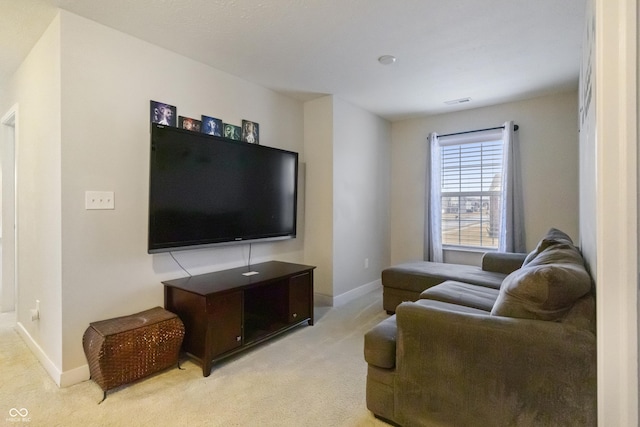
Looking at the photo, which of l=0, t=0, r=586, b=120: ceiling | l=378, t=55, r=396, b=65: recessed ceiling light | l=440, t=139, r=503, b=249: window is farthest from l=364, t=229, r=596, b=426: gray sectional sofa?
l=440, t=139, r=503, b=249: window

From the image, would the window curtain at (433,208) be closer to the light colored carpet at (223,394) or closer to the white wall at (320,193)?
the white wall at (320,193)

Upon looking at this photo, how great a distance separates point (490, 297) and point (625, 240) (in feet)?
4.51

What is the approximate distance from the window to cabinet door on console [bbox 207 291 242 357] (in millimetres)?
3099

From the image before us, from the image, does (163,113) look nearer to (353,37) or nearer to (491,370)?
(353,37)

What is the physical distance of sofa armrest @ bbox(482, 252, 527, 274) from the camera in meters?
3.15

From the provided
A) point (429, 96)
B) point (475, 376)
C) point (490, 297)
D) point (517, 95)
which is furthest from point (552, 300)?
point (517, 95)

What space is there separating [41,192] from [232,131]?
1.53 m

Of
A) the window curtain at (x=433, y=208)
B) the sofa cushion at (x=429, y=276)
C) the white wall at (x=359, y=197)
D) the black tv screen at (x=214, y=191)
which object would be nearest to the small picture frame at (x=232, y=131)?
the black tv screen at (x=214, y=191)

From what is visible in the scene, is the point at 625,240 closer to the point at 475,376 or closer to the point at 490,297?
the point at 475,376

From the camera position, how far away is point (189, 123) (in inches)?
106

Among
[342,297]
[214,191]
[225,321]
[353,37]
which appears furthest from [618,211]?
[342,297]

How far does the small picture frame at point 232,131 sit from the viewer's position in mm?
3002

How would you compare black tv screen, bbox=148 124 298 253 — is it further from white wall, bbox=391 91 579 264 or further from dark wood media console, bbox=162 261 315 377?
white wall, bbox=391 91 579 264

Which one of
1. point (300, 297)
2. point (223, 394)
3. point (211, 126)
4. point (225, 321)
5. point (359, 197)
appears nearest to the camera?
point (223, 394)
